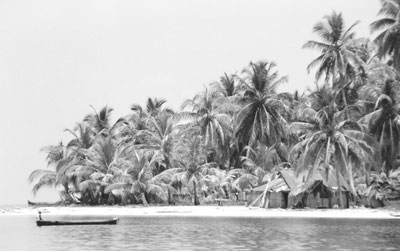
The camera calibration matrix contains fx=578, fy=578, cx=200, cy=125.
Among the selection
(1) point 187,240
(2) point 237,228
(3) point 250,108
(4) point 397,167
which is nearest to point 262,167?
(3) point 250,108

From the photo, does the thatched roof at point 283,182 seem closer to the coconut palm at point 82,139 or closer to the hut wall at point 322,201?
the hut wall at point 322,201

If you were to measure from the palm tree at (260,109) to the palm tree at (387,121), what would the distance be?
11.4m

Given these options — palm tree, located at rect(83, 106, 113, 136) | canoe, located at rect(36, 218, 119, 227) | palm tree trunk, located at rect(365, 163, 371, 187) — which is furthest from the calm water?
palm tree, located at rect(83, 106, 113, 136)

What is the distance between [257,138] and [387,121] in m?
15.5

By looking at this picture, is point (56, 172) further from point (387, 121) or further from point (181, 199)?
point (387, 121)

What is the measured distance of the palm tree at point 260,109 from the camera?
2164 inches

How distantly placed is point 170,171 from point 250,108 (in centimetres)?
972

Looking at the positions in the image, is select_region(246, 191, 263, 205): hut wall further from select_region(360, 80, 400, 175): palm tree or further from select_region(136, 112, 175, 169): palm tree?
select_region(360, 80, 400, 175): palm tree

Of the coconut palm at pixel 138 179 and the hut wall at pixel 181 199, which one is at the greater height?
the coconut palm at pixel 138 179

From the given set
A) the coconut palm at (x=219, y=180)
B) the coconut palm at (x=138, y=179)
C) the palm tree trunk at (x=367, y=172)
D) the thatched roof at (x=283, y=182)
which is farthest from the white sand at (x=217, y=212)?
the palm tree trunk at (x=367, y=172)

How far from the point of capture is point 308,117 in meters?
49.6

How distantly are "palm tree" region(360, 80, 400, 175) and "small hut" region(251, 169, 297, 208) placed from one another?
7.39 m

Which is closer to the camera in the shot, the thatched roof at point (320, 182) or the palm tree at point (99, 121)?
the thatched roof at point (320, 182)

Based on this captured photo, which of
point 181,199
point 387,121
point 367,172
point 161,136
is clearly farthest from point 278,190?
point 161,136
